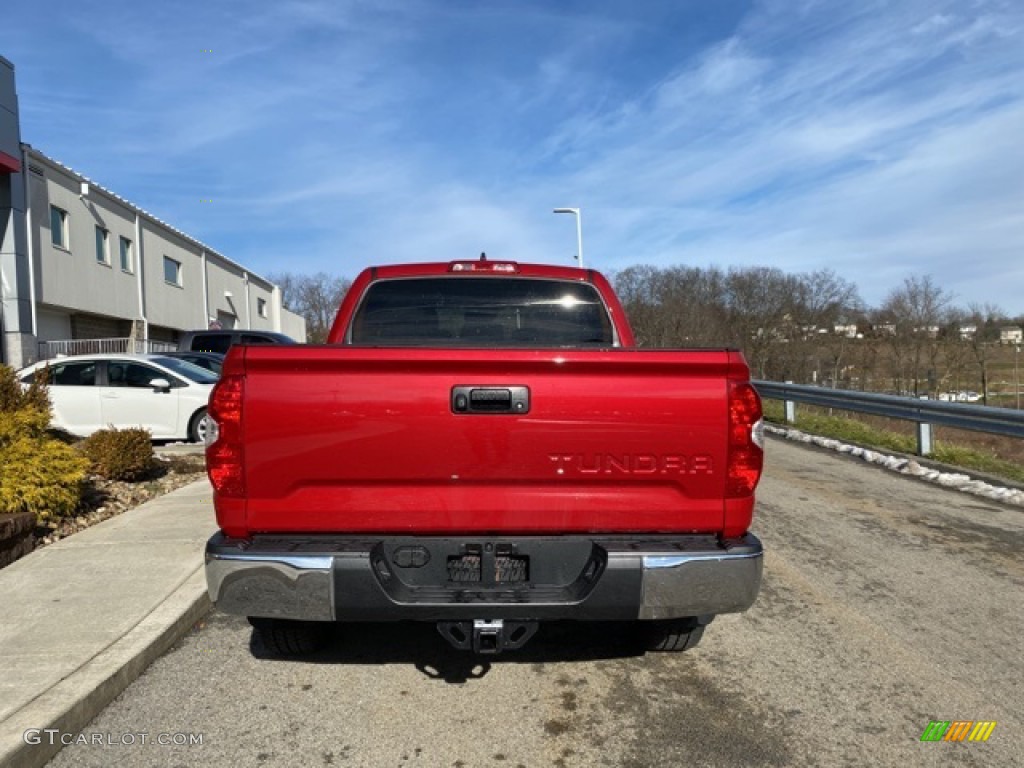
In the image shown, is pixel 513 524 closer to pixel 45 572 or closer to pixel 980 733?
pixel 980 733

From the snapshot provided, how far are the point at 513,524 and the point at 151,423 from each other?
30.7 ft

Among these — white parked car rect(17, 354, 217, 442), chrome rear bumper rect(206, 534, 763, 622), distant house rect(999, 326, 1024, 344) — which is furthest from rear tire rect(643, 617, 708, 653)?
distant house rect(999, 326, 1024, 344)

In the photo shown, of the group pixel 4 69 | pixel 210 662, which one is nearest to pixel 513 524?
pixel 210 662

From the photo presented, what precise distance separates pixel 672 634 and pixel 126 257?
2777 cm

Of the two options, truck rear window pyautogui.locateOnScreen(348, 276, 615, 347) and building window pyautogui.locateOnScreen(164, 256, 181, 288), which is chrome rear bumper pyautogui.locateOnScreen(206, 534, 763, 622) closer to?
truck rear window pyautogui.locateOnScreen(348, 276, 615, 347)

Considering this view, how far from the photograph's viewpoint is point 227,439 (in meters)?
2.78

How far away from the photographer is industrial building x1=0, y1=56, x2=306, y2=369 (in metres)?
18.7

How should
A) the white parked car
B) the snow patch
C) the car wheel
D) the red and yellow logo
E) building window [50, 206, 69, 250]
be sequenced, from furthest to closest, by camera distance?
1. building window [50, 206, 69, 250]
2. the car wheel
3. the white parked car
4. the snow patch
5. the red and yellow logo

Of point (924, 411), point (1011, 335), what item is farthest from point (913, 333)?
point (924, 411)

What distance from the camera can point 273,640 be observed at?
11.5 feet

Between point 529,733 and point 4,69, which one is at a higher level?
point 4,69

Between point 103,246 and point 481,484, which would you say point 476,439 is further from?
point 103,246

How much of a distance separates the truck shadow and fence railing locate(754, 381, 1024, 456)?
6.83 meters

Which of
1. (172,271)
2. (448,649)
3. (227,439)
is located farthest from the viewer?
(172,271)
